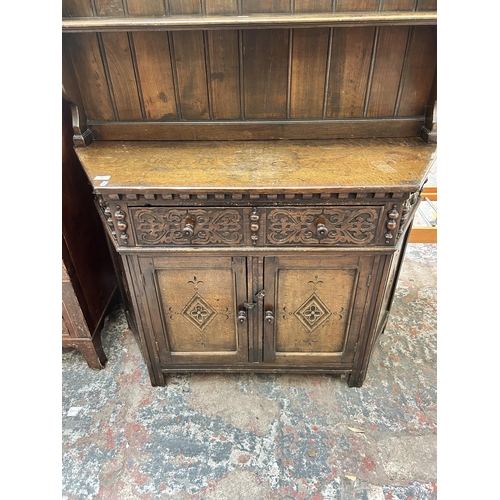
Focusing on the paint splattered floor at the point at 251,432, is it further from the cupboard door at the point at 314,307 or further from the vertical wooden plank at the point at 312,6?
the vertical wooden plank at the point at 312,6

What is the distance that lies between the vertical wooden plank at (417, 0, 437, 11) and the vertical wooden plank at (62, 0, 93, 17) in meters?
1.21

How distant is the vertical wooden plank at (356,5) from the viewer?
1320mm

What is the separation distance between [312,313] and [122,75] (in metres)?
1.30

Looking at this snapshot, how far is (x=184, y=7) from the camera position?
4.41 feet

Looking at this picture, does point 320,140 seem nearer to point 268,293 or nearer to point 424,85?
point 424,85

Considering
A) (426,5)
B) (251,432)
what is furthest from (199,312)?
(426,5)

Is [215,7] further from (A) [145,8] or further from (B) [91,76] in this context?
(B) [91,76]

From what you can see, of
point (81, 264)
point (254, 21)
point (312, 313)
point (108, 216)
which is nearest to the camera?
point (254, 21)

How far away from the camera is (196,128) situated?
5.29 ft

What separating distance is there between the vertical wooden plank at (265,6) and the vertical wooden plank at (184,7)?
175 millimetres

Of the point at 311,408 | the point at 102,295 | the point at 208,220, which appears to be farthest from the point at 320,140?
the point at 102,295

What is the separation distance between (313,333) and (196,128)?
1.07m

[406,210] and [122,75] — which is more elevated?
[122,75]

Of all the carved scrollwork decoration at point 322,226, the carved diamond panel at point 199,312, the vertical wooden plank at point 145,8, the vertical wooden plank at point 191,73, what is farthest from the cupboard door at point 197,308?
the vertical wooden plank at point 145,8
